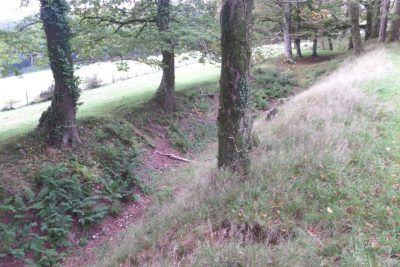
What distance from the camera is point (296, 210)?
557cm

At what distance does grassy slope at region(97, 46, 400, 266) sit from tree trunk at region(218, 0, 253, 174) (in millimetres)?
433

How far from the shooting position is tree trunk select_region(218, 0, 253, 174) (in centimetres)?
646

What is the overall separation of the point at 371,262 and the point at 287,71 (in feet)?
71.6

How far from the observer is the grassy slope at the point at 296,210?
4621 mm

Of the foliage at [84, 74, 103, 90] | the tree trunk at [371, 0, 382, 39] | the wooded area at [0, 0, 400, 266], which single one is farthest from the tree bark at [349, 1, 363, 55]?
the foliage at [84, 74, 103, 90]

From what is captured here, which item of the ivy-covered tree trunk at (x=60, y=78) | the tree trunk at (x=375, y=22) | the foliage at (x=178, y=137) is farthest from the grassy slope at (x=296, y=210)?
the tree trunk at (x=375, y=22)

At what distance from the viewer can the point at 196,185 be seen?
295 inches

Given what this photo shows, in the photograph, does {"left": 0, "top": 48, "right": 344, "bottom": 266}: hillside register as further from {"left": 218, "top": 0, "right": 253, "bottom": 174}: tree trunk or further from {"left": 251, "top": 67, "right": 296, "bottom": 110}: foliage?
{"left": 251, "top": 67, "right": 296, "bottom": 110}: foliage

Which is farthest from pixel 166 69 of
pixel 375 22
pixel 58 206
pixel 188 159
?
pixel 375 22

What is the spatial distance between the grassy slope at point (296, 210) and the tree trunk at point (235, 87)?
1.42 feet

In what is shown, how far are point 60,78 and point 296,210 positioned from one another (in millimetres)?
8326

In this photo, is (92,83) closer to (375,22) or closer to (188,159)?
(188,159)

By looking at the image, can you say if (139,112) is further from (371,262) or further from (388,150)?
(371,262)

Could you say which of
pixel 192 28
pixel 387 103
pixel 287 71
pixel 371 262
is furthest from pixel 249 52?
pixel 287 71
